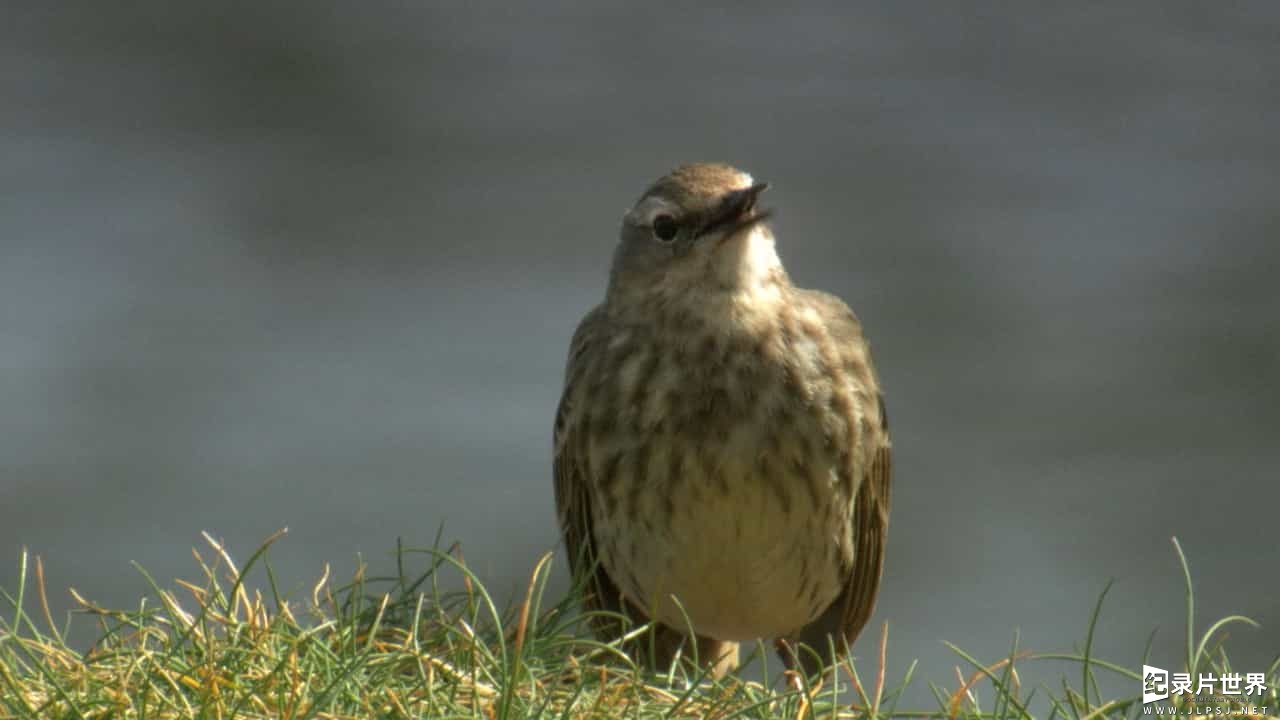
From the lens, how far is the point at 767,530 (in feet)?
17.9

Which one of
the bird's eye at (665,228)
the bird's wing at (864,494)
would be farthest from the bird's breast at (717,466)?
the bird's eye at (665,228)

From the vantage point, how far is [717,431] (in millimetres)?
5406

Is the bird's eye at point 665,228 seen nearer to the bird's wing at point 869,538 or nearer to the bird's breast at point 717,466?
the bird's breast at point 717,466

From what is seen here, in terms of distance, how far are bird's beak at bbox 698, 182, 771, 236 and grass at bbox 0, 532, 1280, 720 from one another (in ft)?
5.93

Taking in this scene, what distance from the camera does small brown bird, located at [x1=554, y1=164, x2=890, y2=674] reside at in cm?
544

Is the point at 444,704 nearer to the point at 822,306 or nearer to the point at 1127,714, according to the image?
the point at 1127,714

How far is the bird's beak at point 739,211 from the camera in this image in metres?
5.46

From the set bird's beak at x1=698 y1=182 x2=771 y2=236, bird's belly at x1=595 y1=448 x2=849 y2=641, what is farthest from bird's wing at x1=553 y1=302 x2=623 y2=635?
bird's beak at x1=698 y1=182 x2=771 y2=236


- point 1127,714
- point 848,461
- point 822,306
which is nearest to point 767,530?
point 848,461

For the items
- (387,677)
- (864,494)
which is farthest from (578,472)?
(387,677)

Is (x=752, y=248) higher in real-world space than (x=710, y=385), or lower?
higher

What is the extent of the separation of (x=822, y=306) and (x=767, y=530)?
886 millimetres

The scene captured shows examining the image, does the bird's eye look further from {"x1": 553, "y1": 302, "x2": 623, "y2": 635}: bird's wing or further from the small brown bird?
{"x1": 553, "y1": 302, "x2": 623, "y2": 635}: bird's wing

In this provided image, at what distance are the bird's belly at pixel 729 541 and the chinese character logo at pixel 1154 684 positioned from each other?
191cm
